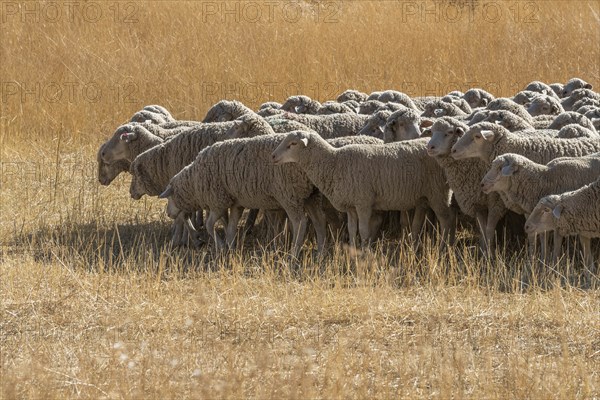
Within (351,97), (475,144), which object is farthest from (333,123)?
(351,97)

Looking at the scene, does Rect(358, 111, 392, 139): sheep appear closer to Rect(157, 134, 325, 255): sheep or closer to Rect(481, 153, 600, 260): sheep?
Rect(157, 134, 325, 255): sheep

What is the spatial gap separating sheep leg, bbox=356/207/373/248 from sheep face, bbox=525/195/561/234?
61.4 inches

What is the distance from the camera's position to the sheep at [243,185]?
36.0ft

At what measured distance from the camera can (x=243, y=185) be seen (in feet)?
36.1

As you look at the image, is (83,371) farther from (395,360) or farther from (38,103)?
(38,103)

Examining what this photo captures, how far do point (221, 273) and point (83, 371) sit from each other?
9.04ft

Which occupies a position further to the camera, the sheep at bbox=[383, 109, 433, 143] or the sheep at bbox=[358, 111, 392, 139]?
the sheep at bbox=[358, 111, 392, 139]

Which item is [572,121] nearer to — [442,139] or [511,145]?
[511,145]

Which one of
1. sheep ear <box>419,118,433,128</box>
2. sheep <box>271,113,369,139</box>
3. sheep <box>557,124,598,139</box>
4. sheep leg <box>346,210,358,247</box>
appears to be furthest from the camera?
sheep <box>271,113,369,139</box>

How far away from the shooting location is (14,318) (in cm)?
853

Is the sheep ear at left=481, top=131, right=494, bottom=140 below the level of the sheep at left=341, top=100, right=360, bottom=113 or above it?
below

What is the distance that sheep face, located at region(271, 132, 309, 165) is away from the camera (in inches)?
417

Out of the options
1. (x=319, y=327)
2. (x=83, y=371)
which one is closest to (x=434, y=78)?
(x=319, y=327)

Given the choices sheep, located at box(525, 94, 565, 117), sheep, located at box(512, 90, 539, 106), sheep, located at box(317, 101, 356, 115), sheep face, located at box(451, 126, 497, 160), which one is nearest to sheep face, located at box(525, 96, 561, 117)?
sheep, located at box(525, 94, 565, 117)
